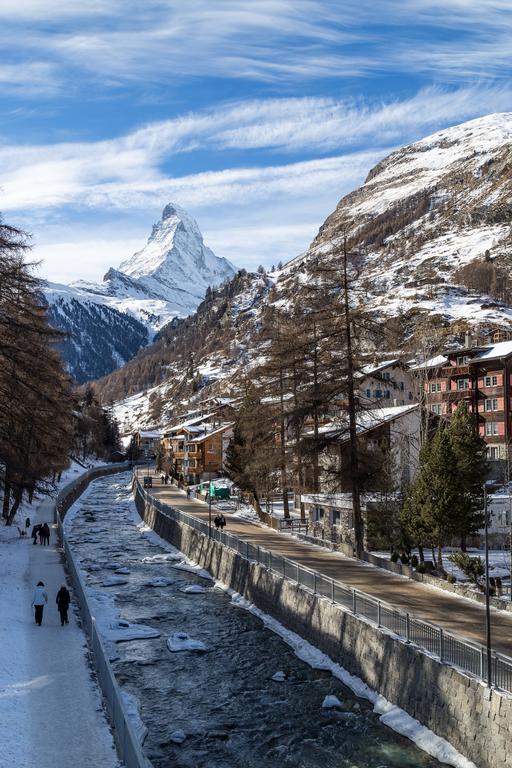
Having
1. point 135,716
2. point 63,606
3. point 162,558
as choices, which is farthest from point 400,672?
point 162,558

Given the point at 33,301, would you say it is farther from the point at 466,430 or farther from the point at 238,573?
the point at 466,430

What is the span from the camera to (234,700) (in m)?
22.5

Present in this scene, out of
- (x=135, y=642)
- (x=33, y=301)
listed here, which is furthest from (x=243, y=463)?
(x=135, y=642)

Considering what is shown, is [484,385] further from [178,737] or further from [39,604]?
[178,737]

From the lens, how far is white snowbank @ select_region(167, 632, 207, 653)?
2770 cm

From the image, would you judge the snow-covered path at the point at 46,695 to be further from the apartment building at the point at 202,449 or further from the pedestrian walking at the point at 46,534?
the apartment building at the point at 202,449

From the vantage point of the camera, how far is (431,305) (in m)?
186

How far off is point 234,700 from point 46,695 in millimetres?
5922

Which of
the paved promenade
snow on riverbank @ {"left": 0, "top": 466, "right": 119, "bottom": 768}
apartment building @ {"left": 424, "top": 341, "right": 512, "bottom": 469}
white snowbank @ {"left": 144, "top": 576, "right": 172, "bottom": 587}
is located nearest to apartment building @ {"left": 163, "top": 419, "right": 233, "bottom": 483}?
apartment building @ {"left": 424, "top": 341, "right": 512, "bottom": 469}

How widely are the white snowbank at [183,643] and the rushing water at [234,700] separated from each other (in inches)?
13.3

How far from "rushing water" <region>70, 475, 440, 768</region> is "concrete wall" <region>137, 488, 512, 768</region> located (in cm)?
92

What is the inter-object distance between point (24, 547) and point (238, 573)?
46.5ft

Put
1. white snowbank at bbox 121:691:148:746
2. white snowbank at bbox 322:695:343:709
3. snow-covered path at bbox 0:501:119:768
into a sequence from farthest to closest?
white snowbank at bbox 322:695:343:709, white snowbank at bbox 121:691:148:746, snow-covered path at bbox 0:501:119:768

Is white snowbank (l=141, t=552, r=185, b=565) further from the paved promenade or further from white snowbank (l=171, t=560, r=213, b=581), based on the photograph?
the paved promenade
